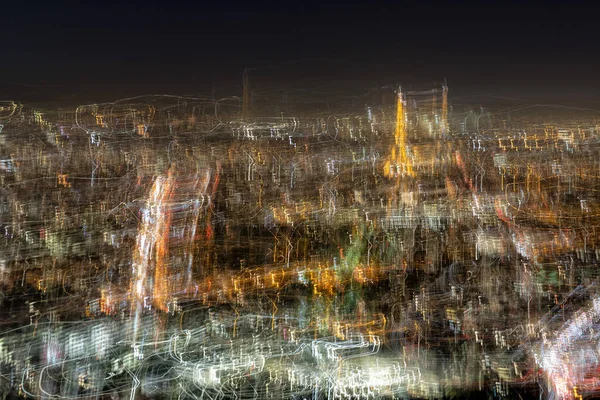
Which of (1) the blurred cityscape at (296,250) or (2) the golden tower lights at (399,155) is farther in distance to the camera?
(2) the golden tower lights at (399,155)

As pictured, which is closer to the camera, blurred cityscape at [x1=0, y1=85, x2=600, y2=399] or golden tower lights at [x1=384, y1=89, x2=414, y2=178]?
blurred cityscape at [x1=0, y1=85, x2=600, y2=399]

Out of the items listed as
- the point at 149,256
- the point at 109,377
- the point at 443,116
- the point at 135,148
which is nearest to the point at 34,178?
the point at 135,148

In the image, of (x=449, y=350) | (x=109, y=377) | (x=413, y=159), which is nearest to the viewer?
(x=109, y=377)

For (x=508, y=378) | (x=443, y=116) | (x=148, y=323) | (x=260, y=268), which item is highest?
(x=443, y=116)

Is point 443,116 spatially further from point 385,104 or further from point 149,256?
point 149,256

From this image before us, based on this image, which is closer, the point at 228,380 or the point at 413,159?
the point at 228,380

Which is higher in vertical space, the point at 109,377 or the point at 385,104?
the point at 385,104

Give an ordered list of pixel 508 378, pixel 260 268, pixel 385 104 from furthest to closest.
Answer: pixel 260 268
pixel 385 104
pixel 508 378

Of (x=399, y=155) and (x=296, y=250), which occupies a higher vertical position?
(x=399, y=155)
